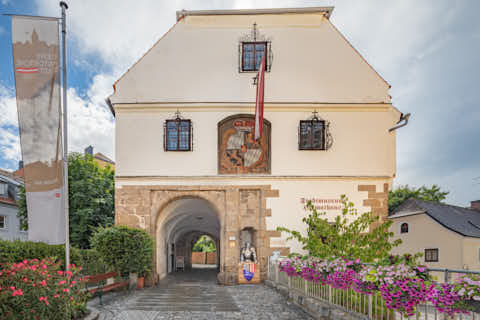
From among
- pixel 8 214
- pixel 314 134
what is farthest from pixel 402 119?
pixel 8 214

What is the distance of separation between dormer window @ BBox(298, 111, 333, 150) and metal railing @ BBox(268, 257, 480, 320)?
569cm

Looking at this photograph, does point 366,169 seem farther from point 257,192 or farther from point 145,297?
point 145,297

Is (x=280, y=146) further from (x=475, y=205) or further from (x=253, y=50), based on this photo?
(x=475, y=205)

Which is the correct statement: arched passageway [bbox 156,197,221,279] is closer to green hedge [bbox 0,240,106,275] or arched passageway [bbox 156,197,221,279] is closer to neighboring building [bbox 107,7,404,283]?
neighboring building [bbox 107,7,404,283]

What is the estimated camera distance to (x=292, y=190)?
1274 centimetres

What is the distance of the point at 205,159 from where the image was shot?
42.3ft

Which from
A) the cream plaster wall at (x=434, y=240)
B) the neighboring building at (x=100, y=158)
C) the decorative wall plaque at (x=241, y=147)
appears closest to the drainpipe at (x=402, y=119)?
the decorative wall plaque at (x=241, y=147)

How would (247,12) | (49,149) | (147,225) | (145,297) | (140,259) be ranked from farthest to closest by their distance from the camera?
(247,12), (147,225), (140,259), (145,297), (49,149)

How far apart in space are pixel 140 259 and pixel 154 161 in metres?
3.90

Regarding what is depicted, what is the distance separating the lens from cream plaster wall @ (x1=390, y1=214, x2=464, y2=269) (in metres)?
17.3

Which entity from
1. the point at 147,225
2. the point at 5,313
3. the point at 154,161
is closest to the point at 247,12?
the point at 154,161

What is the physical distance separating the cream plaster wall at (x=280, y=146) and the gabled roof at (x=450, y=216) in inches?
326

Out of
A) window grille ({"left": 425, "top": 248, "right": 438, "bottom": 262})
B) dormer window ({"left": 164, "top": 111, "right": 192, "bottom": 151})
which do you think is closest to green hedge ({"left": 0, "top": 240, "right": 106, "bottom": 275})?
dormer window ({"left": 164, "top": 111, "right": 192, "bottom": 151})

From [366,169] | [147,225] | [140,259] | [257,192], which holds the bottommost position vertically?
[140,259]
